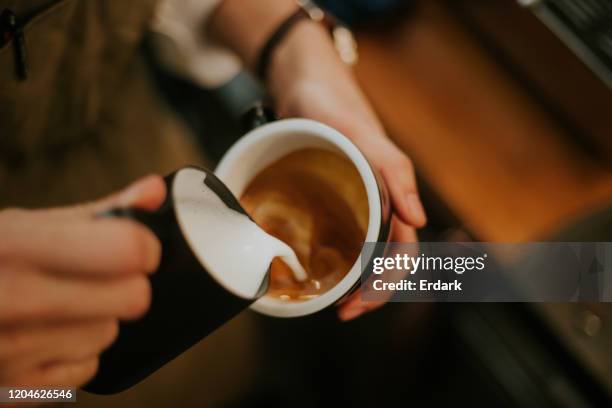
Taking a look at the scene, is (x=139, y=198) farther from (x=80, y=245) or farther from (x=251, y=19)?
(x=251, y=19)

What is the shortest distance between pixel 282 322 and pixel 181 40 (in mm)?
435

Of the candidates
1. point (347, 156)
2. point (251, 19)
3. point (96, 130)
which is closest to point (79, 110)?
point (96, 130)

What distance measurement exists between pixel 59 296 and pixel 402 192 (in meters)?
0.28

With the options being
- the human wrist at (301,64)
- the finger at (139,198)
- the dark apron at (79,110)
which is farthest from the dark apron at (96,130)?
the finger at (139,198)

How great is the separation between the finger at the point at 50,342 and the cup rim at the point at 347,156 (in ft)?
0.41

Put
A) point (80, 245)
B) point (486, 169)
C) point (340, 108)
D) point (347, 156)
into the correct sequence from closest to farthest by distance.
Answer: point (80, 245)
point (347, 156)
point (340, 108)
point (486, 169)

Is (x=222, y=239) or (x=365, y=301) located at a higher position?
(x=222, y=239)

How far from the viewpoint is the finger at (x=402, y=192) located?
1.58 feet

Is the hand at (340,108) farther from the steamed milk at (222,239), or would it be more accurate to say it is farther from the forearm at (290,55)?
the steamed milk at (222,239)

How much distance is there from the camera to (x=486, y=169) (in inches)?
27.3

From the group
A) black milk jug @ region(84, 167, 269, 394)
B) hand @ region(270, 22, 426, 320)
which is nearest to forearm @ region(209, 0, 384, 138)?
hand @ region(270, 22, 426, 320)

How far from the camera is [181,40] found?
2.25ft

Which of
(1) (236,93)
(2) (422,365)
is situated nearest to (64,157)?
(1) (236,93)

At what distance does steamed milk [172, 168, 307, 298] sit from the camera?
0.32 m
